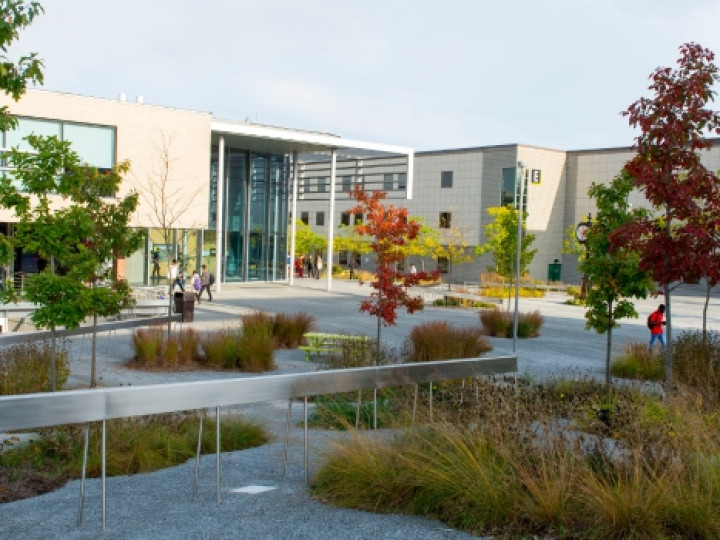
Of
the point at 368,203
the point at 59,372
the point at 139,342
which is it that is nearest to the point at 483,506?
the point at 59,372

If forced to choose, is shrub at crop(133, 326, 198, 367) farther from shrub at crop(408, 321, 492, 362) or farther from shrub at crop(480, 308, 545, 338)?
shrub at crop(480, 308, 545, 338)

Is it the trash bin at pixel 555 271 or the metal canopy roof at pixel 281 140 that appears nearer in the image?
the metal canopy roof at pixel 281 140

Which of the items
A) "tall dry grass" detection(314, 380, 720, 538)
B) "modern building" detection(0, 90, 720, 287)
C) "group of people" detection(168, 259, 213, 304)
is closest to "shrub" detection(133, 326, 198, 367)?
"modern building" detection(0, 90, 720, 287)

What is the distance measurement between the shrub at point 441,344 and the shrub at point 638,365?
2.78 meters

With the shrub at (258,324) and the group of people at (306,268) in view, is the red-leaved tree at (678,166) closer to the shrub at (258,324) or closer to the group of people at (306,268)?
the shrub at (258,324)

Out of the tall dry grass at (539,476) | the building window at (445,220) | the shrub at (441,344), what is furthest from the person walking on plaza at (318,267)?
the tall dry grass at (539,476)

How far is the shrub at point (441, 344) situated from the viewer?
1630cm

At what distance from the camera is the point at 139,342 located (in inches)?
630

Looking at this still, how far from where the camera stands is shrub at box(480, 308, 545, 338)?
23891 millimetres

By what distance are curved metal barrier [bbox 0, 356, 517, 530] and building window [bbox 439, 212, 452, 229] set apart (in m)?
54.4

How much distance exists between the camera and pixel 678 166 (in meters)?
11.3

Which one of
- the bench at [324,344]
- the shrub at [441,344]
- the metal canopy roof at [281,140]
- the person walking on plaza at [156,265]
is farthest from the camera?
the metal canopy roof at [281,140]

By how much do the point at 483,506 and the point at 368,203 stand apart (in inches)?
545

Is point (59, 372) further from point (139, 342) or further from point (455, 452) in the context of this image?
point (455, 452)
